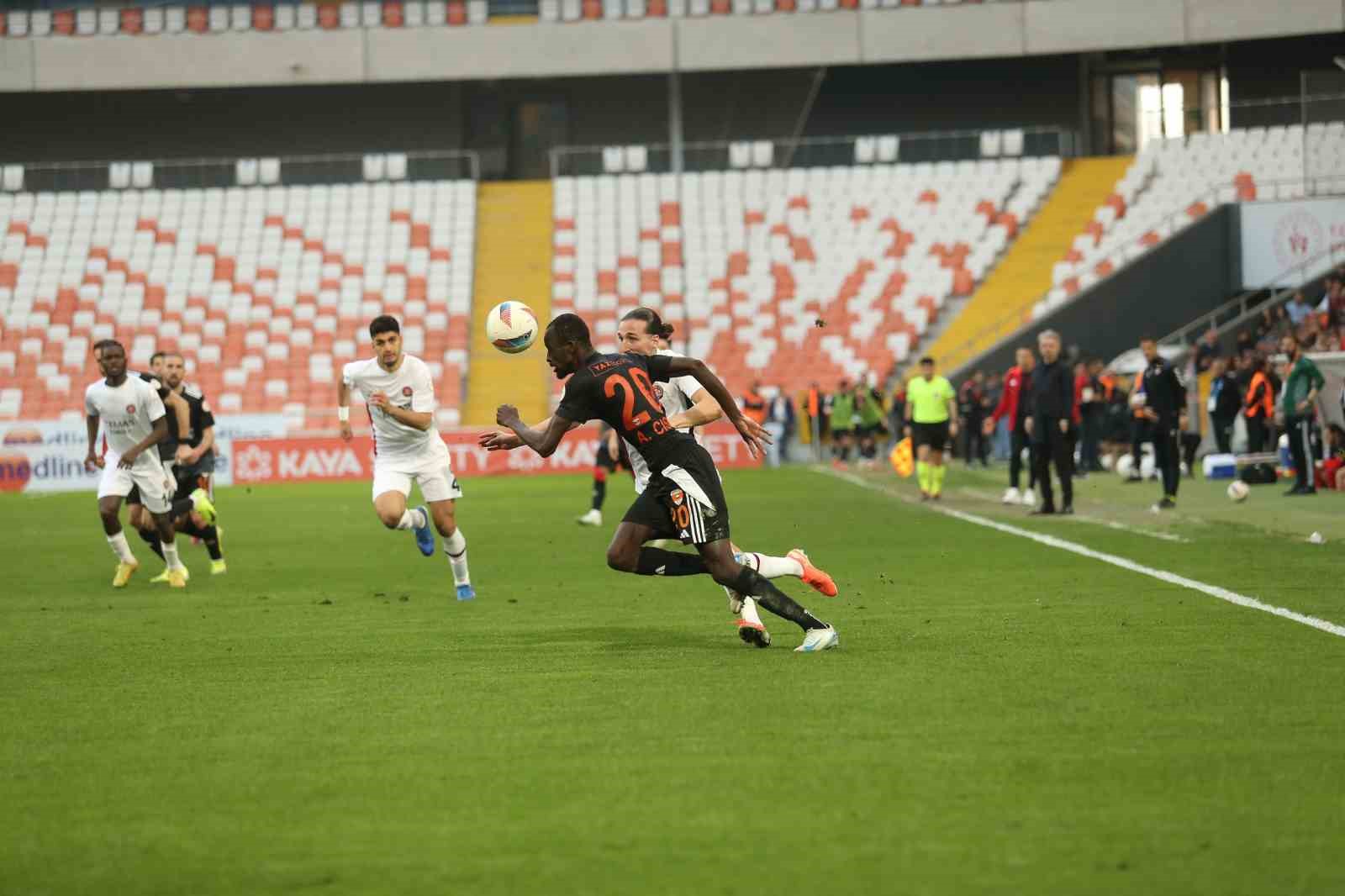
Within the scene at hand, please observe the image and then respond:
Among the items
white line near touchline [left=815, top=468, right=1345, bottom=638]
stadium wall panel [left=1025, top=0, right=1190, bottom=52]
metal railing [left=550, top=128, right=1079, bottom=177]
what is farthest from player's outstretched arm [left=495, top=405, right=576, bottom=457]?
stadium wall panel [left=1025, top=0, right=1190, bottom=52]

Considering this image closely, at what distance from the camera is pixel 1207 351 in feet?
115

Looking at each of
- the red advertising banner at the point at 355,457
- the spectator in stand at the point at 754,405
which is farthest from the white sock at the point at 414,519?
the red advertising banner at the point at 355,457

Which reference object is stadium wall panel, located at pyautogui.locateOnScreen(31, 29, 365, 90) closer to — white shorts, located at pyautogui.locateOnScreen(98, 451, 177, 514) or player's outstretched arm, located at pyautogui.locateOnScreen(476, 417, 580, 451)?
white shorts, located at pyautogui.locateOnScreen(98, 451, 177, 514)

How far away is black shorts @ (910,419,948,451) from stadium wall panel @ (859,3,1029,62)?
2472 centimetres

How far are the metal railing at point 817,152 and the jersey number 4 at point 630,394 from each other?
38.2 meters

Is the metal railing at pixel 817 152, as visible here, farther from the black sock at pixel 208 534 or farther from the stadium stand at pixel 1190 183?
the black sock at pixel 208 534

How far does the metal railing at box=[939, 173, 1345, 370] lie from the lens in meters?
41.4

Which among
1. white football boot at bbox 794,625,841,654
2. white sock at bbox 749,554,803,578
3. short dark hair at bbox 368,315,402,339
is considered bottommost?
white football boot at bbox 794,625,841,654

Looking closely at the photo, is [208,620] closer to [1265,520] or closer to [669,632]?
[669,632]

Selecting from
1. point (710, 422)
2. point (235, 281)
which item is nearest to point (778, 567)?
point (710, 422)

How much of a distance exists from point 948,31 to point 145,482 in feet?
120

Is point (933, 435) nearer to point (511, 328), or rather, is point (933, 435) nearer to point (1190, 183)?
point (511, 328)

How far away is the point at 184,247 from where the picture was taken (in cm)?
4797

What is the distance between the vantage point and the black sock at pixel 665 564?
9906 millimetres
